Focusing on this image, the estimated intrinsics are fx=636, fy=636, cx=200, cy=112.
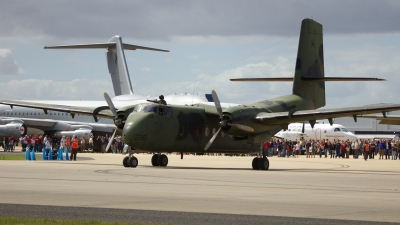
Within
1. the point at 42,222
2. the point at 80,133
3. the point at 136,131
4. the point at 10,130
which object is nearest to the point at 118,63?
the point at 80,133

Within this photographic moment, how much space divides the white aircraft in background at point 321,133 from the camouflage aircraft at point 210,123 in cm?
4583

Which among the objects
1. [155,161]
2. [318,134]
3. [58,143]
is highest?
[318,134]

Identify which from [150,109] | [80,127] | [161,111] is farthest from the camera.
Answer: [80,127]

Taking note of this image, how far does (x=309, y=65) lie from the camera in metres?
33.6

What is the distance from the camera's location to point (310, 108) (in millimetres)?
33531

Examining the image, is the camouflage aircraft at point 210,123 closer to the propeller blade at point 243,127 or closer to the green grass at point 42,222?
the propeller blade at point 243,127

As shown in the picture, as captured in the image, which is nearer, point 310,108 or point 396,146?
point 310,108

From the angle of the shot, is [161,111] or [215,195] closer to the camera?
[215,195]

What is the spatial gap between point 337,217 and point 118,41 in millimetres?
65414

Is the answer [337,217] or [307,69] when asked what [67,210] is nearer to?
[337,217]

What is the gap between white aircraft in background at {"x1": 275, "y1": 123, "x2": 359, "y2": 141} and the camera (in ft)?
253

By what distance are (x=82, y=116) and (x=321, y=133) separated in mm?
30438

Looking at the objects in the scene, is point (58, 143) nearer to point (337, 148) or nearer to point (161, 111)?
point (337, 148)

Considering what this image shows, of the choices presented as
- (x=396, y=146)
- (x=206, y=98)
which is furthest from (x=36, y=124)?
(x=396, y=146)
